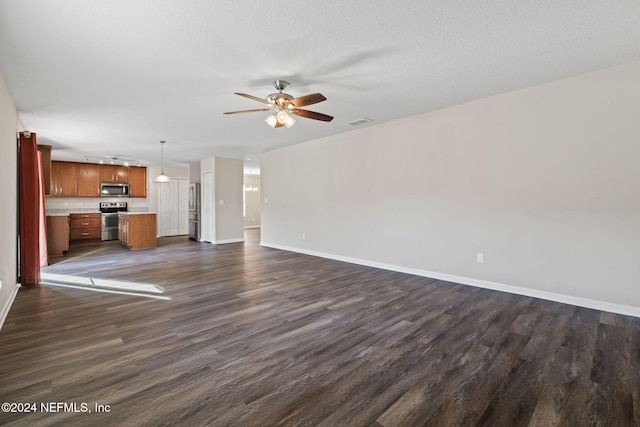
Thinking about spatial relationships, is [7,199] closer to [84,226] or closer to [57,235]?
[57,235]

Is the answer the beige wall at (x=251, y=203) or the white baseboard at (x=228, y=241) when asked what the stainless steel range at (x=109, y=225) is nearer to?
the white baseboard at (x=228, y=241)

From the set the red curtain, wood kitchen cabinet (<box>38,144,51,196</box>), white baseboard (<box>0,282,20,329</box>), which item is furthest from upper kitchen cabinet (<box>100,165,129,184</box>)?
white baseboard (<box>0,282,20,329</box>)

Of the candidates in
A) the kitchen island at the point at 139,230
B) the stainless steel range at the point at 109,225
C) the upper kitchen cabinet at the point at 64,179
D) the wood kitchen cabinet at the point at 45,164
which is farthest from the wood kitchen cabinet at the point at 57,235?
the upper kitchen cabinet at the point at 64,179

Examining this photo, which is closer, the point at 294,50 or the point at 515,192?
the point at 294,50

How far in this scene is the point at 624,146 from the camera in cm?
299

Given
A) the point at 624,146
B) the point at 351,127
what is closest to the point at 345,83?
the point at 351,127

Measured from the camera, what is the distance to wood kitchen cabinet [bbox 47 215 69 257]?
249 inches

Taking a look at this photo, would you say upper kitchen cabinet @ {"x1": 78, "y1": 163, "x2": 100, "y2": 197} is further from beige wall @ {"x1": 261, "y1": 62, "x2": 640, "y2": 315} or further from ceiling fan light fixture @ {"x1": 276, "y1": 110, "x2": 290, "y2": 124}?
ceiling fan light fixture @ {"x1": 276, "y1": 110, "x2": 290, "y2": 124}

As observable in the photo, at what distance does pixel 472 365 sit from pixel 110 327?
3.18 metres

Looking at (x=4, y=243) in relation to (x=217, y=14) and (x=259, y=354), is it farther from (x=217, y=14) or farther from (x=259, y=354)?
(x=217, y=14)

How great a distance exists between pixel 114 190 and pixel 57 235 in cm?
A: 318

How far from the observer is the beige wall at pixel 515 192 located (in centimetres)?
304

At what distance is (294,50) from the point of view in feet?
8.59

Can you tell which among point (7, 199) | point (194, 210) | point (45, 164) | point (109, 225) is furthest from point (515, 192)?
point (109, 225)
